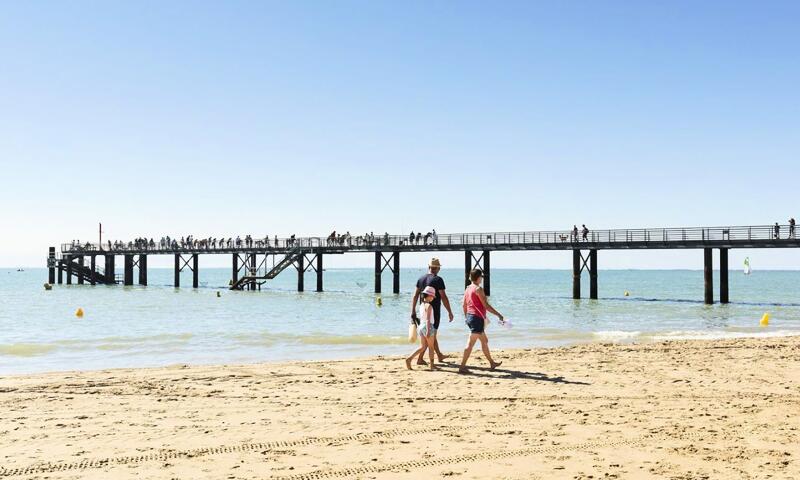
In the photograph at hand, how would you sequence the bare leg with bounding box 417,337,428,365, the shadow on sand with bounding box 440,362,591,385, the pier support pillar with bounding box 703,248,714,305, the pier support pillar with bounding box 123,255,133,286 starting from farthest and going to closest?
the pier support pillar with bounding box 123,255,133,286 < the pier support pillar with bounding box 703,248,714,305 < the bare leg with bounding box 417,337,428,365 < the shadow on sand with bounding box 440,362,591,385

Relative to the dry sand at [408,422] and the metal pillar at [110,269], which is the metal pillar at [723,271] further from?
the metal pillar at [110,269]

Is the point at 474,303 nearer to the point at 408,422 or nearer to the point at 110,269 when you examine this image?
the point at 408,422

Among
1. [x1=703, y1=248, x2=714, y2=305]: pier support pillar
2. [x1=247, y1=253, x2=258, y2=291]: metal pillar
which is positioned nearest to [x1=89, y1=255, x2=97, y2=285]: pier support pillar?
[x1=247, y1=253, x2=258, y2=291]: metal pillar

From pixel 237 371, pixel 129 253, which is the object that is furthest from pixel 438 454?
pixel 129 253

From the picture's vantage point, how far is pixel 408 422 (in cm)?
689

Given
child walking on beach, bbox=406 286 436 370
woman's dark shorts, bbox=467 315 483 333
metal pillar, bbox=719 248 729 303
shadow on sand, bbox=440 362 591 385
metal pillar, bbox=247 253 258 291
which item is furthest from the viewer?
metal pillar, bbox=247 253 258 291

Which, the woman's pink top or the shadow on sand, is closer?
the shadow on sand

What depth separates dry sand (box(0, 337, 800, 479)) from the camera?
5371 mm

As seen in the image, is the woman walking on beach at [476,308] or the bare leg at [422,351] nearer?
the woman walking on beach at [476,308]

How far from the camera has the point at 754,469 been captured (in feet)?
17.0

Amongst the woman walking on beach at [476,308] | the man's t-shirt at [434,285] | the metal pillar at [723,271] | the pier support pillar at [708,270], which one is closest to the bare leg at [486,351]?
the woman walking on beach at [476,308]

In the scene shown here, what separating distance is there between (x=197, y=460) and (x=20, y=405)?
11.9 ft

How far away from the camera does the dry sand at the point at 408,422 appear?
537cm

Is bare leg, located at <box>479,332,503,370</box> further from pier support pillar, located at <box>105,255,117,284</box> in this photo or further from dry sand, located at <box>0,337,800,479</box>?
pier support pillar, located at <box>105,255,117,284</box>
